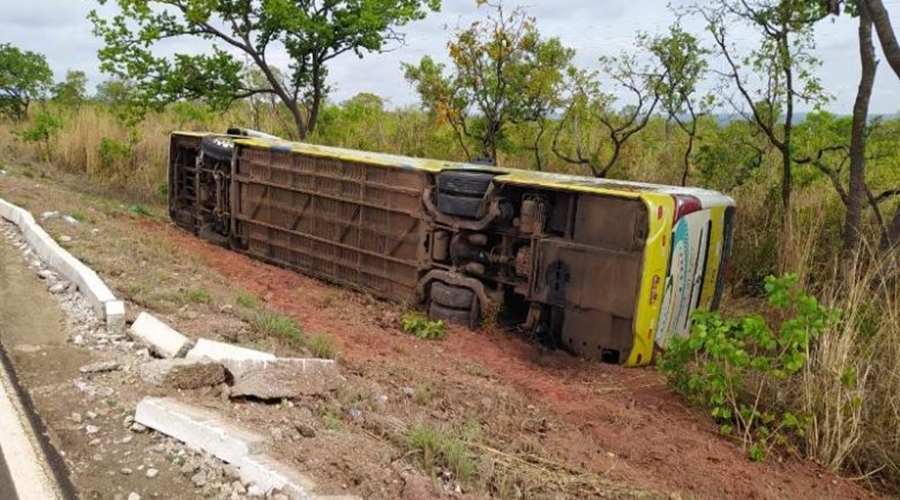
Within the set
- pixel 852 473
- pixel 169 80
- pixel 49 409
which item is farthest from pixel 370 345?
pixel 169 80

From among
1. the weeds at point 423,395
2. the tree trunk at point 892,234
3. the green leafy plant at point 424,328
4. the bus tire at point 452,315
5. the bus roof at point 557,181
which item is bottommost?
the green leafy plant at point 424,328

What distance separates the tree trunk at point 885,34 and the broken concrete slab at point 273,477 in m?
6.97

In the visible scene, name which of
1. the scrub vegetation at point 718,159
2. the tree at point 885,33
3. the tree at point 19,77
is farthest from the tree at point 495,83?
the tree at point 19,77

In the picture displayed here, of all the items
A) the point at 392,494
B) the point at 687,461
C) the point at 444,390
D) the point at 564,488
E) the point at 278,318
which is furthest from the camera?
the point at 278,318

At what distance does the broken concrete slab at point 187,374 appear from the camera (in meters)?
4.46

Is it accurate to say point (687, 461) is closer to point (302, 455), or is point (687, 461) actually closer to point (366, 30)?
point (302, 455)

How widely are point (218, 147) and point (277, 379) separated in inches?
322

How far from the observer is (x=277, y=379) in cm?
445

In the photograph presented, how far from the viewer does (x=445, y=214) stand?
27.6 ft

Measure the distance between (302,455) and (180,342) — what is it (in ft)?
5.95

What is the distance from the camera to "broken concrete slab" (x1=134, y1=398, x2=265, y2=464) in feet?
12.0

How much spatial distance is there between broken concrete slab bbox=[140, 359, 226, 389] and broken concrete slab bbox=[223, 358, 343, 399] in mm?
86

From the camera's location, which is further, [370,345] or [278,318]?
[370,345]

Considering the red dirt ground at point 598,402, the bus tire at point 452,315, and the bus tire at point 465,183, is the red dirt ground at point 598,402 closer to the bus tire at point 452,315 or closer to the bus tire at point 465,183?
the bus tire at point 452,315
